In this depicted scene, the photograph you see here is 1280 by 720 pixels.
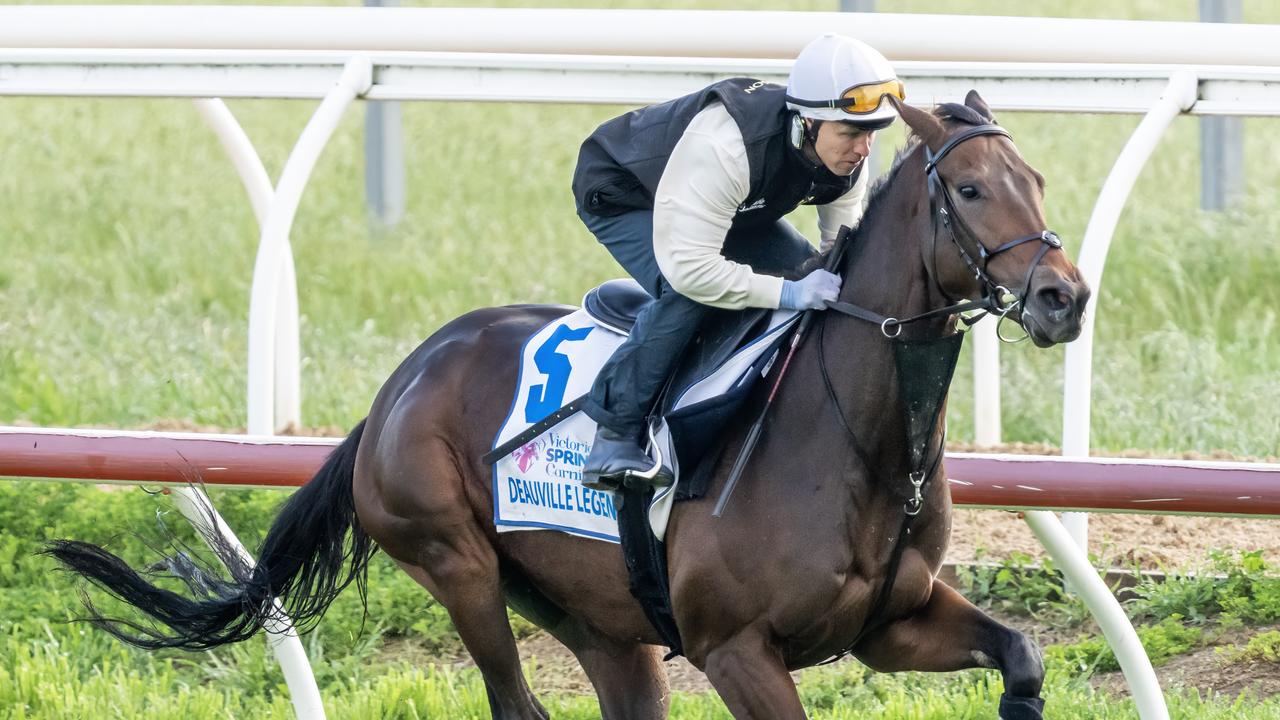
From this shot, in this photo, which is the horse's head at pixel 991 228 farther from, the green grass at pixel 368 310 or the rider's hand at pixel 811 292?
the green grass at pixel 368 310

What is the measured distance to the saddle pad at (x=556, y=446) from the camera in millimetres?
3742

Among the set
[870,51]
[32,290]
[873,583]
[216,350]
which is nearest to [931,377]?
[873,583]

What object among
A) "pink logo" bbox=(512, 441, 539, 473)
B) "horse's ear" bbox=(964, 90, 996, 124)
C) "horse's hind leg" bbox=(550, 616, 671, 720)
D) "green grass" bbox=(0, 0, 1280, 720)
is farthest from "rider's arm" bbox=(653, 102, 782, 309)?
"green grass" bbox=(0, 0, 1280, 720)

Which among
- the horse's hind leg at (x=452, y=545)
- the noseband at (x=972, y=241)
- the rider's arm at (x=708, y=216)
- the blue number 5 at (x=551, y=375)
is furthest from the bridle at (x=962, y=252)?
the horse's hind leg at (x=452, y=545)

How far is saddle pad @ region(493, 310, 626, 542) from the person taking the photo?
3.74m

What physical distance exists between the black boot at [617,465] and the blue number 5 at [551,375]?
0.23 meters

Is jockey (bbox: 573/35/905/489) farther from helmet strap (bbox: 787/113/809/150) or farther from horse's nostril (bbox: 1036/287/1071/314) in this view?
horse's nostril (bbox: 1036/287/1071/314)

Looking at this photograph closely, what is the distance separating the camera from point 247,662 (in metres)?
5.16

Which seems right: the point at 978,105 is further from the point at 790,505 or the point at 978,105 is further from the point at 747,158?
the point at 790,505

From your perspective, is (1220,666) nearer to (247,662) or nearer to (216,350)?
(247,662)

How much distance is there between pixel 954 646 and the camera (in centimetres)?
348

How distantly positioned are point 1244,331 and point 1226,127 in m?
0.91

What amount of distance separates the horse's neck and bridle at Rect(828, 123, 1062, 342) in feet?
0.09

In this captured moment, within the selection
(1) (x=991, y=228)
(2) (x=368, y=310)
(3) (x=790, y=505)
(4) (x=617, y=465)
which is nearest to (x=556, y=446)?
(4) (x=617, y=465)
